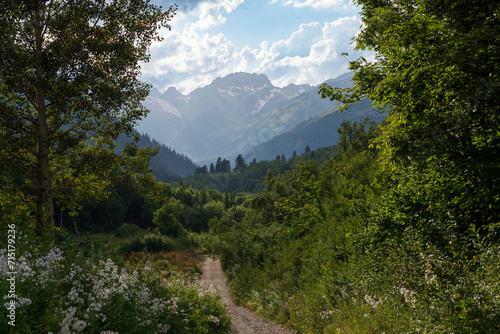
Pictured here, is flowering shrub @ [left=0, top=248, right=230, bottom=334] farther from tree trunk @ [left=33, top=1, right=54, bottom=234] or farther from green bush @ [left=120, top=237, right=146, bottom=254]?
green bush @ [left=120, top=237, right=146, bottom=254]

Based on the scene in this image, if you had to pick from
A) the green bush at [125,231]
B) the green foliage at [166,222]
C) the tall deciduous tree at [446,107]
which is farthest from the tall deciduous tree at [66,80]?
the green bush at [125,231]

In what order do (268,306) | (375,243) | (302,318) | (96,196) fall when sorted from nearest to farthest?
1. (375,243)
2. (302,318)
3. (96,196)
4. (268,306)

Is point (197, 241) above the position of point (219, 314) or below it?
below

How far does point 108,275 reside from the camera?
6938 mm

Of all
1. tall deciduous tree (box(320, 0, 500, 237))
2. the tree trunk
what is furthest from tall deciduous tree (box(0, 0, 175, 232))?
tall deciduous tree (box(320, 0, 500, 237))

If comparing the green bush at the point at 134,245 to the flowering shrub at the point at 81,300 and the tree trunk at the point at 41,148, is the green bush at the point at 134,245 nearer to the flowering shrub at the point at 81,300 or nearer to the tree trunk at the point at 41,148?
the tree trunk at the point at 41,148

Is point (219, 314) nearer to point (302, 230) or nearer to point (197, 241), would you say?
point (302, 230)

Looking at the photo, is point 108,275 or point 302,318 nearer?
point 108,275

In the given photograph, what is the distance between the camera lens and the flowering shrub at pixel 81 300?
4.93 metres

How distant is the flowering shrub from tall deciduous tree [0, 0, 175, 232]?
4.06m

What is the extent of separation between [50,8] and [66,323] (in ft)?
35.7

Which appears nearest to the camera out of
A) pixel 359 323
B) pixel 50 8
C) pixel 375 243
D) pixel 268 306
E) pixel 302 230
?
pixel 359 323

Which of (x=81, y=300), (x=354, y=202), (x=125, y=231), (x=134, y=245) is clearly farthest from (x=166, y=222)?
(x=81, y=300)

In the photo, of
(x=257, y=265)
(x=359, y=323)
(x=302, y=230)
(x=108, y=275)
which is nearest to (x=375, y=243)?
(x=359, y=323)
